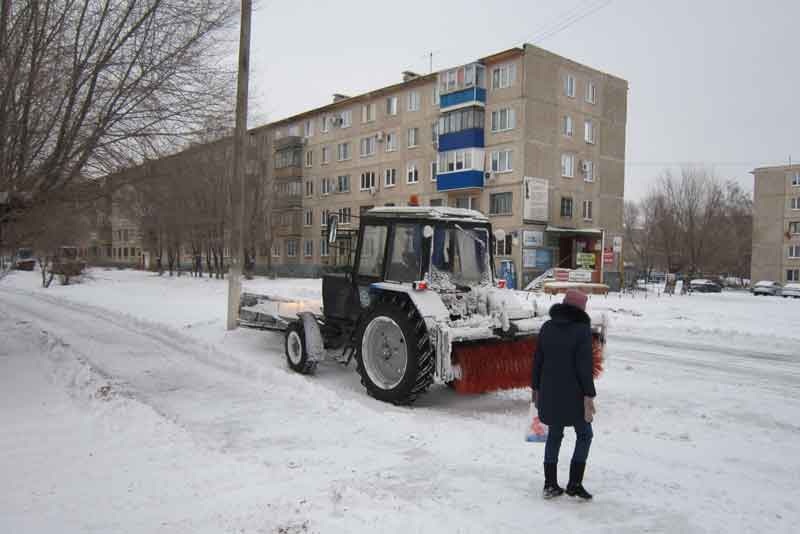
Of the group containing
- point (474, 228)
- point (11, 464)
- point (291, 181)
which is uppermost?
point (291, 181)

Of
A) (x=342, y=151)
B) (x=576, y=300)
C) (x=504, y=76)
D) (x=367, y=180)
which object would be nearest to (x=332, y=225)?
(x=576, y=300)

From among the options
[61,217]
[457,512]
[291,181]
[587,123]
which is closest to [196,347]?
→ [61,217]

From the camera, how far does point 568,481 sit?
437 centimetres

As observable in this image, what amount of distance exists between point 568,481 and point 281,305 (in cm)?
607

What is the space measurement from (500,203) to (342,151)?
1630cm

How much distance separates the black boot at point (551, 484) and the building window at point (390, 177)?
124 ft

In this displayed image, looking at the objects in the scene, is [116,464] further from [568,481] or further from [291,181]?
[291,181]

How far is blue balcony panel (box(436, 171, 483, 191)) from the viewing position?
34.8 meters

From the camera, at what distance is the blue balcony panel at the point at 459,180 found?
34.8 meters

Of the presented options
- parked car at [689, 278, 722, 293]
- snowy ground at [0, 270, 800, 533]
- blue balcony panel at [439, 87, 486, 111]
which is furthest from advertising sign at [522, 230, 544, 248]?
snowy ground at [0, 270, 800, 533]

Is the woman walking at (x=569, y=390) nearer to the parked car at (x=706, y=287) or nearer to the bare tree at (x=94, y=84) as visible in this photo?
the bare tree at (x=94, y=84)

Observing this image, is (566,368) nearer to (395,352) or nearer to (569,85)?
(395,352)

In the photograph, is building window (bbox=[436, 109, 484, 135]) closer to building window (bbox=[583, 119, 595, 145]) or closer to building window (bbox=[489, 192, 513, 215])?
building window (bbox=[489, 192, 513, 215])

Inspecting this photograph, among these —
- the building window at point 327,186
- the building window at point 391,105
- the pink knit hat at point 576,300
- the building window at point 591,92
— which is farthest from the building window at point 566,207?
the pink knit hat at point 576,300
